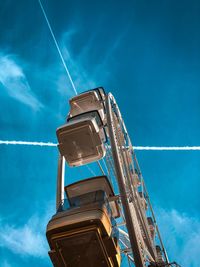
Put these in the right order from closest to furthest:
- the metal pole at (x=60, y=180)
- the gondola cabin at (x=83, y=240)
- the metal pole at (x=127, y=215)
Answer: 1. the metal pole at (x=127, y=215)
2. the gondola cabin at (x=83, y=240)
3. the metal pole at (x=60, y=180)

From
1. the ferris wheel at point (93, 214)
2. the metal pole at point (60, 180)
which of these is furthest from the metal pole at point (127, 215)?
the metal pole at point (60, 180)

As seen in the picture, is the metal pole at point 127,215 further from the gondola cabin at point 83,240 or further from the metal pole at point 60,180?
the metal pole at point 60,180

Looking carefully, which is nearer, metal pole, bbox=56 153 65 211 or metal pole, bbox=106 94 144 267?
metal pole, bbox=106 94 144 267

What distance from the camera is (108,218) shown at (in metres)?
8.84

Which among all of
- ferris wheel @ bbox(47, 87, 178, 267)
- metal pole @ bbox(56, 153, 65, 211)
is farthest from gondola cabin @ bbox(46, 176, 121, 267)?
metal pole @ bbox(56, 153, 65, 211)

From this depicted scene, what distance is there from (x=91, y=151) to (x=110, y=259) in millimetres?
4940

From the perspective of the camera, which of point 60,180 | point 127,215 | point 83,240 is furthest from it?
point 60,180

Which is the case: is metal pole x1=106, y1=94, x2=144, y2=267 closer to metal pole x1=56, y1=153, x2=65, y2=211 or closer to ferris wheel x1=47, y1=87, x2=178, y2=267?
ferris wheel x1=47, y1=87, x2=178, y2=267

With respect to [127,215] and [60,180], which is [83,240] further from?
[60,180]

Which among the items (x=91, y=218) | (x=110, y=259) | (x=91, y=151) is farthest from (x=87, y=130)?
(x=110, y=259)

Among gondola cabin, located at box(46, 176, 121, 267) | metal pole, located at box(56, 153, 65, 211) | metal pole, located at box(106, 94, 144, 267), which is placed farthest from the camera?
metal pole, located at box(56, 153, 65, 211)

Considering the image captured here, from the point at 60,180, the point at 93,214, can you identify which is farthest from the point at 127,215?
the point at 60,180

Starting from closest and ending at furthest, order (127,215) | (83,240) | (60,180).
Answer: (127,215), (83,240), (60,180)

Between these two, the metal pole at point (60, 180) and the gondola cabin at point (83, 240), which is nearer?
the gondola cabin at point (83, 240)
